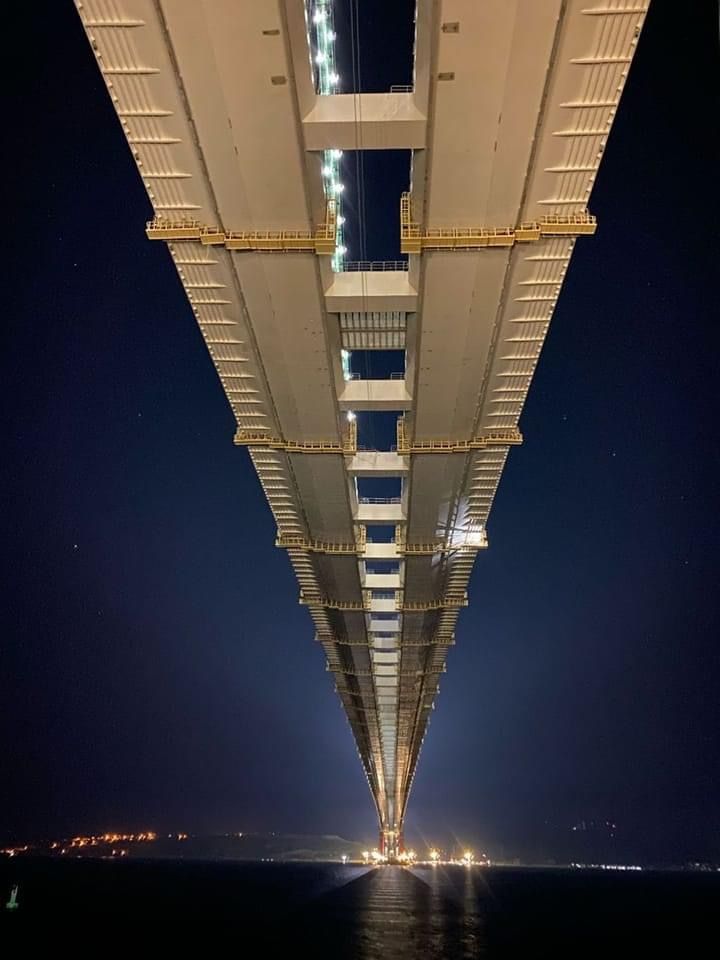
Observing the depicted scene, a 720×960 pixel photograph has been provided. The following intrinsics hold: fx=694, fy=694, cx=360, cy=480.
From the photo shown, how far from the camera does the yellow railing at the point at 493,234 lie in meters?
10.4

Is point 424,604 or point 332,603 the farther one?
point 424,604

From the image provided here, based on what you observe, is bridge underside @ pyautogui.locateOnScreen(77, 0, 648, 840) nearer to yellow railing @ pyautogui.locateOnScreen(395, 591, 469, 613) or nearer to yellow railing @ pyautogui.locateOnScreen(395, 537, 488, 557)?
yellow railing @ pyautogui.locateOnScreen(395, 537, 488, 557)

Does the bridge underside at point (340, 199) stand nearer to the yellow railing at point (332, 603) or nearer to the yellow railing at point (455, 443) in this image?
the yellow railing at point (455, 443)

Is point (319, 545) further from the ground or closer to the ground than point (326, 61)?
closer to the ground

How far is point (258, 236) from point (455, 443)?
754 centimetres

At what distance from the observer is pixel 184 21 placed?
7.80 metres

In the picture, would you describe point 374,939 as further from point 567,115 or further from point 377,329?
point 567,115

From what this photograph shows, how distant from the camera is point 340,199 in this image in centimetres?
1162

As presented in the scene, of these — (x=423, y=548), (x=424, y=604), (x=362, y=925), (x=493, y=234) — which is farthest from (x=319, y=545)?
(x=362, y=925)

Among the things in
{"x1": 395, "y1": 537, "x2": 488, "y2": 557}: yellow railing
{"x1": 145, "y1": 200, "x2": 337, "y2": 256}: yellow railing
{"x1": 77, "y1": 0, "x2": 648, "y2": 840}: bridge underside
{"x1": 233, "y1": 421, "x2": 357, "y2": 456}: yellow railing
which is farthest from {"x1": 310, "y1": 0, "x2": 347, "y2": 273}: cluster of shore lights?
{"x1": 395, "y1": 537, "x2": 488, "y2": 557}: yellow railing

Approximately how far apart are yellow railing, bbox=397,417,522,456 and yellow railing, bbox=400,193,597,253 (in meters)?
6.24

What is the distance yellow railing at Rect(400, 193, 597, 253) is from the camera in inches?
408

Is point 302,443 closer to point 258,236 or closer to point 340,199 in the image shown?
point 340,199

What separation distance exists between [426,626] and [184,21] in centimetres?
2397
